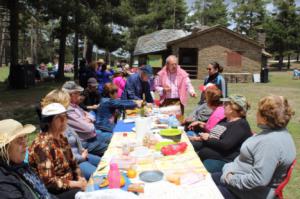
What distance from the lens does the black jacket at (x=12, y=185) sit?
203 centimetres

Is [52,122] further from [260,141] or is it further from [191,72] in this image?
[191,72]

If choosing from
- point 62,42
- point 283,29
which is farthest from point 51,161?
point 283,29


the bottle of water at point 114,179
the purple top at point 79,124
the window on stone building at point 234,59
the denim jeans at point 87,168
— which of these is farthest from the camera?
the window on stone building at point 234,59

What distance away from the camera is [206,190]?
2.35 metres

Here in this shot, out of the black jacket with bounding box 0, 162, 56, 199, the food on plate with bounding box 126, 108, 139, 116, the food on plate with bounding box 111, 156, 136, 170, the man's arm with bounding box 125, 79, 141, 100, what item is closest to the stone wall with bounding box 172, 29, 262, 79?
the man's arm with bounding box 125, 79, 141, 100

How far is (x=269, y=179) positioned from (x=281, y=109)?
0.58 metres

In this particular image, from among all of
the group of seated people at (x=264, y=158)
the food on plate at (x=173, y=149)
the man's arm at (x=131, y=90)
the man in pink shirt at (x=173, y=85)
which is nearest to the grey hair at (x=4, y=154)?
the food on plate at (x=173, y=149)

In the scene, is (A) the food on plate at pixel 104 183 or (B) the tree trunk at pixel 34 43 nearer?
(A) the food on plate at pixel 104 183

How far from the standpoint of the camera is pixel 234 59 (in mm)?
27812

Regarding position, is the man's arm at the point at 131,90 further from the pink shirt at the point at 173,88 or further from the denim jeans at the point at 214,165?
the denim jeans at the point at 214,165

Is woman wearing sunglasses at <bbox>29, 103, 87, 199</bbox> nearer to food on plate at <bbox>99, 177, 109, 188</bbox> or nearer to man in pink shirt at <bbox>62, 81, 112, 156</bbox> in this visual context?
food on plate at <bbox>99, 177, 109, 188</bbox>

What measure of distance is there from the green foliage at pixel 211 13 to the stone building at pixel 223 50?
33160 mm

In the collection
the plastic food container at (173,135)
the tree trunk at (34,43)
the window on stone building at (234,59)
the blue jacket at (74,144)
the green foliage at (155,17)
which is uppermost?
the green foliage at (155,17)

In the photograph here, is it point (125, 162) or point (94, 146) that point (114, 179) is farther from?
point (94, 146)
